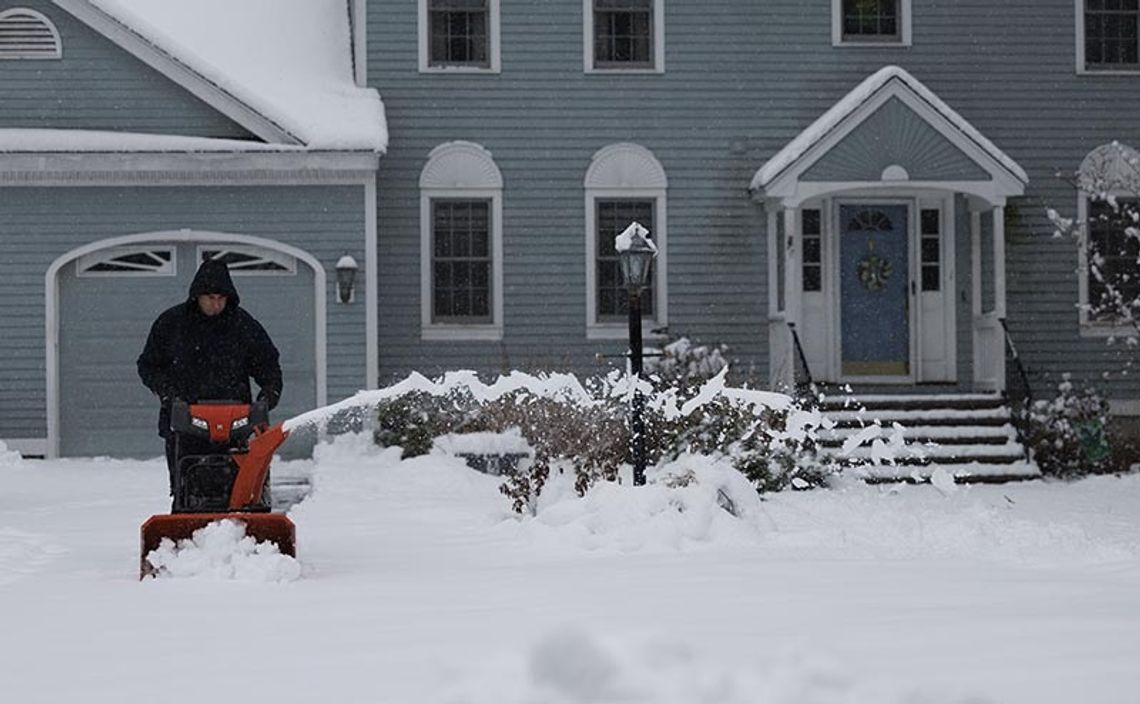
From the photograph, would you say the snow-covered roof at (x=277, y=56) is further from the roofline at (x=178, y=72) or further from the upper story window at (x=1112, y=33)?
the upper story window at (x=1112, y=33)

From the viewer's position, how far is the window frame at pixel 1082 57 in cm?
2098

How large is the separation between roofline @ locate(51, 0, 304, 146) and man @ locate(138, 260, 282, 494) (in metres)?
9.42

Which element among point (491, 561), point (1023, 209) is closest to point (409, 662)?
point (491, 561)

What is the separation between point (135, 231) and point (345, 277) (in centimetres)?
251

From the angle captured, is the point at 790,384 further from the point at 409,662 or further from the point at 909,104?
the point at 409,662

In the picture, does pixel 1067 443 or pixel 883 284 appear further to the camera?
pixel 883 284

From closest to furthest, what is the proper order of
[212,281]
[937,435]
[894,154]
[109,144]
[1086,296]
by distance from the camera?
[212,281] < [937,435] < [109,144] < [894,154] < [1086,296]

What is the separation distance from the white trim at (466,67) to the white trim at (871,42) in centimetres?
425

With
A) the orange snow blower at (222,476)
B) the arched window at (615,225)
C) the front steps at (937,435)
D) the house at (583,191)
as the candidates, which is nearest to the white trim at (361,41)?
the house at (583,191)

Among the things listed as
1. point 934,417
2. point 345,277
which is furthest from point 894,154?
point 345,277

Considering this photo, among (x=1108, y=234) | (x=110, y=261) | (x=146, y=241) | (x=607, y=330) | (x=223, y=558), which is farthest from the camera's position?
(x=1108, y=234)

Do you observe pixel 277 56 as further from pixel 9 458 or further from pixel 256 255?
pixel 9 458

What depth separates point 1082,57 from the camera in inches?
827

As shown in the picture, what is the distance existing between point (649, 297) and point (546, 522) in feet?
33.3
